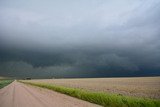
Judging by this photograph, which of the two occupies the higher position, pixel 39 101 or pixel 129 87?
pixel 129 87

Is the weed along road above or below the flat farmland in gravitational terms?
below

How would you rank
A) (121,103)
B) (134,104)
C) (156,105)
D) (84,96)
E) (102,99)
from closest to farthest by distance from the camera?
(156,105)
(134,104)
(121,103)
(102,99)
(84,96)

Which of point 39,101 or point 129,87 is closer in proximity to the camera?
point 39,101

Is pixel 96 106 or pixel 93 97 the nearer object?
pixel 96 106

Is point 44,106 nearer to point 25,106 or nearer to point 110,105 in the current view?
point 25,106

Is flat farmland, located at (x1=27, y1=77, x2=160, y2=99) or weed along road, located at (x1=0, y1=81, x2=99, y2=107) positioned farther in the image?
flat farmland, located at (x1=27, y1=77, x2=160, y2=99)

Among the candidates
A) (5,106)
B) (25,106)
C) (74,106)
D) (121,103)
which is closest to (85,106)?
(74,106)

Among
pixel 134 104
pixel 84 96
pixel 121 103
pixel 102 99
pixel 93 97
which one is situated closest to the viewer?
pixel 134 104

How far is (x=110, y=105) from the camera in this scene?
24422 millimetres

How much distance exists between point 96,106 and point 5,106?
8.51m

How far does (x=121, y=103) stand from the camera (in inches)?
923

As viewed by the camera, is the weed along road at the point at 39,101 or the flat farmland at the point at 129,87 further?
the flat farmland at the point at 129,87

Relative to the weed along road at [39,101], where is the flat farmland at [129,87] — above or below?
above

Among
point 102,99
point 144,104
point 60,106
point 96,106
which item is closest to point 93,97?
point 102,99
